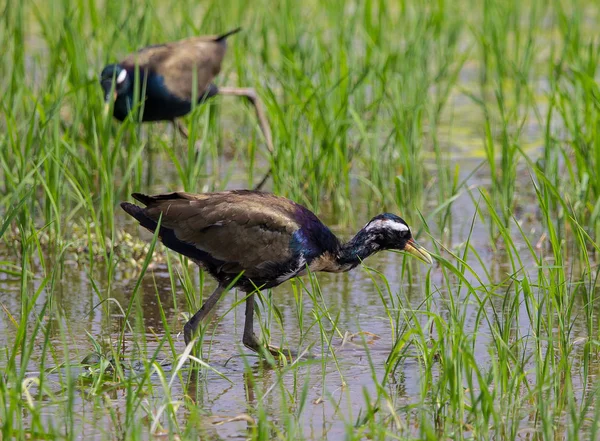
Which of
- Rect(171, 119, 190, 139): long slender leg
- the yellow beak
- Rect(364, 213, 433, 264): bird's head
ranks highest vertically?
Rect(171, 119, 190, 139): long slender leg

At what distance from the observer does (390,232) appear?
4.83m

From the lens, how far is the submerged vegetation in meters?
3.79

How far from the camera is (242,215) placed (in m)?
4.76

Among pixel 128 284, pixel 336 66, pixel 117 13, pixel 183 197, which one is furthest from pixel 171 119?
pixel 183 197

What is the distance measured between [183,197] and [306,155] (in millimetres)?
1549

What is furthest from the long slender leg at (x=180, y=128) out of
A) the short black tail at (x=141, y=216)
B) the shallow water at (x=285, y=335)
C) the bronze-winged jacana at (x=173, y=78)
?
the short black tail at (x=141, y=216)

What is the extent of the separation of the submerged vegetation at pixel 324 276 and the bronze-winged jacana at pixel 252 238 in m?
0.12

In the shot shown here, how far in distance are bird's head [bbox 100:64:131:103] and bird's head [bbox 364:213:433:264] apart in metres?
2.60

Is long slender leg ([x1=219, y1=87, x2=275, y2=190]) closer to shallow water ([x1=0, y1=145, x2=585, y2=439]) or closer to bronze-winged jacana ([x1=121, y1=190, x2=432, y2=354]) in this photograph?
shallow water ([x1=0, y1=145, x2=585, y2=439])

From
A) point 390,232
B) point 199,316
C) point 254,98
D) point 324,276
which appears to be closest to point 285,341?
point 199,316

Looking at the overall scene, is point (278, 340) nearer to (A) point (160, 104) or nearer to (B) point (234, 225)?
(B) point (234, 225)

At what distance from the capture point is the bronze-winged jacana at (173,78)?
730 centimetres

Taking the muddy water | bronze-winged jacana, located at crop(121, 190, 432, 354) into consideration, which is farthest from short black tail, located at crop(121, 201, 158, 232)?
the muddy water

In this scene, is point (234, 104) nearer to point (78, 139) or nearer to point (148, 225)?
point (78, 139)
